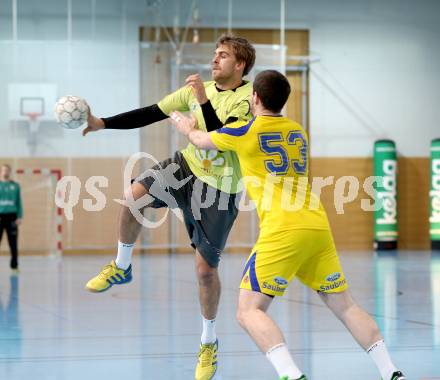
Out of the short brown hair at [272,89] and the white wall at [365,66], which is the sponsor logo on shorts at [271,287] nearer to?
the short brown hair at [272,89]

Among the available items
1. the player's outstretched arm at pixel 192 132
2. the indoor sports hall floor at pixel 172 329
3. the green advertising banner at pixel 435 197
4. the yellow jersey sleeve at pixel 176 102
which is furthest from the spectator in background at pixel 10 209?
the player's outstretched arm at pixel 192 132

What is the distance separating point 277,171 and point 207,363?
1738 millimetres

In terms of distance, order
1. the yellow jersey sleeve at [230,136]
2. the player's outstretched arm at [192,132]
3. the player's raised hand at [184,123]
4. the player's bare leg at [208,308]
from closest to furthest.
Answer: the yellow jersey sleeve at [230,136]
the player's outstretched arm at [192,132]
the player's raised hand at [184,123]
the player's bare leg at [208,308]

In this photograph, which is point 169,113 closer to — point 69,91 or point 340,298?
point 340,298

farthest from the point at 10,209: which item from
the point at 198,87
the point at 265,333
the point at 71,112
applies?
the point at 265,333

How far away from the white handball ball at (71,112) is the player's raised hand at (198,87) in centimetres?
74

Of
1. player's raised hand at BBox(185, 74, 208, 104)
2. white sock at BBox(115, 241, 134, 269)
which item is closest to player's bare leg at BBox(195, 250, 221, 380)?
white sock at BBox(115, 241, 134, 269)

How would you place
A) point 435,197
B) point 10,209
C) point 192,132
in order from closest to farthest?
point 192,132, point 10,209, point 435,197

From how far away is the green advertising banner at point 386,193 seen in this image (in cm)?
1953

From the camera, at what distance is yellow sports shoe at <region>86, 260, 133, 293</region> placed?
240 inches

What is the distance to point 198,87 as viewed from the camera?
18.3 feet

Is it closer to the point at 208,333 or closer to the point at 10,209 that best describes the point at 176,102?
the point at 208,333

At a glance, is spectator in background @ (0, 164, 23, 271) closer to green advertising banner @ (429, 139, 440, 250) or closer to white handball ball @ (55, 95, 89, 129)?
white handball ball @ (55, 95, 89, 129)

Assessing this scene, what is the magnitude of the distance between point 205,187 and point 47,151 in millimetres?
12485
